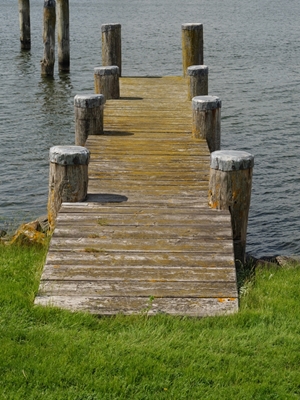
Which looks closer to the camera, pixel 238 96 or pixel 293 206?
pixel 293 206

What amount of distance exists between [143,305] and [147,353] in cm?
86

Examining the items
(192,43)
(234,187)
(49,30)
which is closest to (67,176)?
(234,187)

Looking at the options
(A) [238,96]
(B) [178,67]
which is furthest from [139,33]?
(A) [238,96]

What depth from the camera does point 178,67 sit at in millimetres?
27500

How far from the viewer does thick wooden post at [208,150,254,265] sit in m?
8.39

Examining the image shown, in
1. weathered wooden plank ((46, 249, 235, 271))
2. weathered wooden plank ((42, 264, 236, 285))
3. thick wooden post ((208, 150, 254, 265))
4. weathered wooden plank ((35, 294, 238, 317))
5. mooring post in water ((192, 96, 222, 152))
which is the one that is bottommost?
weathered wooden plank ((35, 294, 238, 317))

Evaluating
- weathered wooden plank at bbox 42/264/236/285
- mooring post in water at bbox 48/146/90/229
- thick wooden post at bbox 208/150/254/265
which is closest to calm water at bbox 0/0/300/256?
thick wooden post at bbox 208/150/254/265

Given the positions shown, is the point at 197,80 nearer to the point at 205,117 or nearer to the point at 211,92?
the point at 205,117

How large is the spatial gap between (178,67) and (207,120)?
53.5 ft

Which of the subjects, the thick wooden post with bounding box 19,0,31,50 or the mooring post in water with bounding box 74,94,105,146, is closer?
the mooring post in water with bounding box 74,94,105,146

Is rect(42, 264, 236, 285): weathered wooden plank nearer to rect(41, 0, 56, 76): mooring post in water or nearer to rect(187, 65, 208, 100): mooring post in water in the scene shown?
rect(187, 65, 208, 100): mooring post in water

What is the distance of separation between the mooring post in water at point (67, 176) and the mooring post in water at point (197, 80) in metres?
5.79

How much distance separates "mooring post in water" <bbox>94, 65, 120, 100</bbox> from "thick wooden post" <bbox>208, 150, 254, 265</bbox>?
238 inches

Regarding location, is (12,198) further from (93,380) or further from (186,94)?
(93,380)
